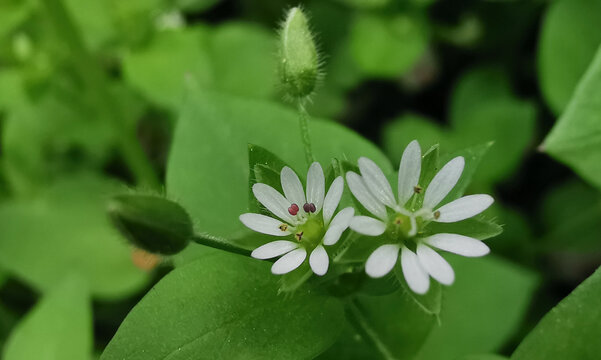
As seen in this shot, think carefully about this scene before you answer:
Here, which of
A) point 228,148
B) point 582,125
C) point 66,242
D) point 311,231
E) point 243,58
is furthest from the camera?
point 243,58

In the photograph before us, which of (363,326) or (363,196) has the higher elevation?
(363,196)

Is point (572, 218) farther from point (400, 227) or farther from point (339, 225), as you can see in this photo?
point (339, 225)

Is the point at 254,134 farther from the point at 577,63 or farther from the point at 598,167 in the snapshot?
the point at 577,63

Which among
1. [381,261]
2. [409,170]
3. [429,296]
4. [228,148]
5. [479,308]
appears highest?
[409,170]

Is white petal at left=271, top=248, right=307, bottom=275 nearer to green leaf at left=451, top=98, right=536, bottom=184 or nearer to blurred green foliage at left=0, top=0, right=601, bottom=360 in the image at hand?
blurred green foliage at left=0, top=0, right=601, bottom=360

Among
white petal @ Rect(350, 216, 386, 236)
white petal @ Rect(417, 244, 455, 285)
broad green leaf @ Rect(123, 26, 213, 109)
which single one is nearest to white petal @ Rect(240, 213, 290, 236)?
white petal @ Rect(350, 216, 386, 236)

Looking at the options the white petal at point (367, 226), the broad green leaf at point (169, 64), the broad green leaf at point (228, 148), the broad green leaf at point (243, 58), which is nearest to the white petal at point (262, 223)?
the white petal at point (367, 226)

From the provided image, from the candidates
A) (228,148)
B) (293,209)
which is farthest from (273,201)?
(228,148)
